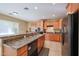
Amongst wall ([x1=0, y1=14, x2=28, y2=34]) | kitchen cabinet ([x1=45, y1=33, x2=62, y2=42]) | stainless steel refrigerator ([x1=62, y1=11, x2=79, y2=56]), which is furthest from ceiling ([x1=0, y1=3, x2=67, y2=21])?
kitchen cabinet ([x1=45, y1=33, x2=62, y2=42])

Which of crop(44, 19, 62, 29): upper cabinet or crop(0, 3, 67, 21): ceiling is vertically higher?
crop(0, 3, 67, 21): ceiling

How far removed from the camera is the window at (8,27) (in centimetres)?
152

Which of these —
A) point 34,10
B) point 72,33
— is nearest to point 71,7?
point 72,33

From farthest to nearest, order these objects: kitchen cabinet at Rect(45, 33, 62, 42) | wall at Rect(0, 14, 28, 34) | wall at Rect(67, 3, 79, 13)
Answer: kitchen cabinet at Rect(45, 33, 62, 42) < wall at Rect(67, 3, 79, 13) < wall at Rect(0, 14, 28, 34)

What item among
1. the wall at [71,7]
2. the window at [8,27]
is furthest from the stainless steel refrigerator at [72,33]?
the window at [8,27]

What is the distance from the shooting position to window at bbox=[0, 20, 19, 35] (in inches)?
60.0

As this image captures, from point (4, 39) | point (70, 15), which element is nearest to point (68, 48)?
point (70, 15)

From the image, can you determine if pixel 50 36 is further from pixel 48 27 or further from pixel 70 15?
pixel 70 15

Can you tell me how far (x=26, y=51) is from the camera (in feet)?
5.44

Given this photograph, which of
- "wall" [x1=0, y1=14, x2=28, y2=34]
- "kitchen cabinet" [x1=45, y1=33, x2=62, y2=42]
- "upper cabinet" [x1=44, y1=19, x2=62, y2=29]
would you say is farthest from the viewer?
"kitchen cabinet" [x1=45, y1=33, x2=62, y2=42]

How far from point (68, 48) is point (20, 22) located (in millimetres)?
830

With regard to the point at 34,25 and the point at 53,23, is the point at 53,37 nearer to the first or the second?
the point at 53,23

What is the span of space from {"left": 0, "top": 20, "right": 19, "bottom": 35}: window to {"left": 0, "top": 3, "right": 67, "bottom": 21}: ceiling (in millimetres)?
126

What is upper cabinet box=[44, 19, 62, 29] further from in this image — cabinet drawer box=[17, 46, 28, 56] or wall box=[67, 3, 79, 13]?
cabinet drawer box=[17, 46, 28, 56]
